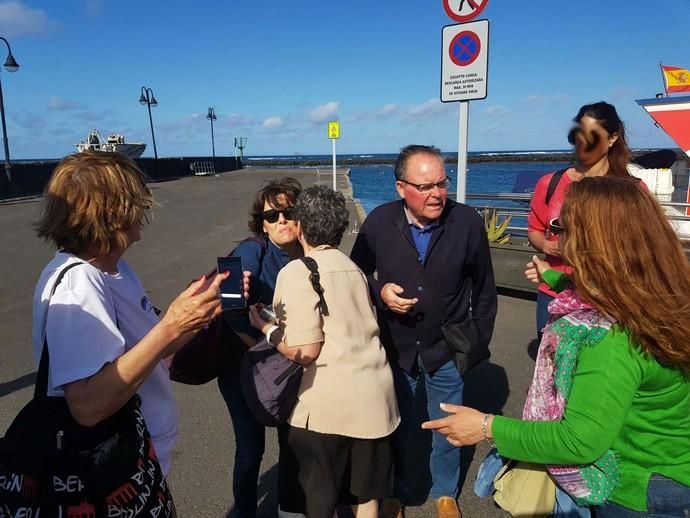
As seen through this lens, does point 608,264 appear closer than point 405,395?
Yes

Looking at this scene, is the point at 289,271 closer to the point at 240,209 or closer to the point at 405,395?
the point at 405,395

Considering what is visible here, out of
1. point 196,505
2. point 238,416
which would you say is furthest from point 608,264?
point 196,505

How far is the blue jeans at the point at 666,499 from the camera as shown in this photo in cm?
150

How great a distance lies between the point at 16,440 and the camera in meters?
1.39

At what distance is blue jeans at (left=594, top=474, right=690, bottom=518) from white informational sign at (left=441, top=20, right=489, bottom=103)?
350 centimetres

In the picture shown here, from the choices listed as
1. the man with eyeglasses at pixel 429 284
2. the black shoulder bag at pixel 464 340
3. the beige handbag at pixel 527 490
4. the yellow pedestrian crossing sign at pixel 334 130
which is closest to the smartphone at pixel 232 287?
the man with eyeglasses at pixel 429 284

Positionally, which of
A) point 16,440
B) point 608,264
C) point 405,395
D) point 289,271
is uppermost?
point 608,264

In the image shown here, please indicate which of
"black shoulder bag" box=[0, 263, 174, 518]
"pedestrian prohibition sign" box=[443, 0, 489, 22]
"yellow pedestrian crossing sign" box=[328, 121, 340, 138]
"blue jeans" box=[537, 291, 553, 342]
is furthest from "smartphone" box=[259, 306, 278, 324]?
"yellow pedestrian crossing sign" box=[328, 121, 340, 138]

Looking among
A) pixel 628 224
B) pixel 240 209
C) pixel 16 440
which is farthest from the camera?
pixel 240 209

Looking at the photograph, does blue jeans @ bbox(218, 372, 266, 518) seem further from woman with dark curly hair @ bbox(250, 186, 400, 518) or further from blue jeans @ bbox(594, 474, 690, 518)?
blue jeans @ bbox(594, 474, 690, 518)

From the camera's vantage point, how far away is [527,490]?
1755mm

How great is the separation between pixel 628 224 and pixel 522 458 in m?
0.80

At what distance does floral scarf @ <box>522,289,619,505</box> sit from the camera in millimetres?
1496

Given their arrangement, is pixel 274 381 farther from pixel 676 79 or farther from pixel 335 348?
pixel 676 79
